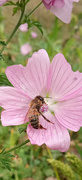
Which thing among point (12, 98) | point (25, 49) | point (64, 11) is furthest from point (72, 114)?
point (25, 49)

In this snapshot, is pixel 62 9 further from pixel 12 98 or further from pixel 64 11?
pixel 12 98

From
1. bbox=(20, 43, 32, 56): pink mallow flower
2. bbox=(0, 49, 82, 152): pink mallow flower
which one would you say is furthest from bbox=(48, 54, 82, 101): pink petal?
bbox=(20, 43, 32, 56): pink mallow flower

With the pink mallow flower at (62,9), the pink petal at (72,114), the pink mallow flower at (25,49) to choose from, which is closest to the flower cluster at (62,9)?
the pink mallow flower at (62,9)

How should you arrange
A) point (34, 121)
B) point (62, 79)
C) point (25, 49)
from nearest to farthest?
point (34, 121) < point (62, 79) < point (25, 49)

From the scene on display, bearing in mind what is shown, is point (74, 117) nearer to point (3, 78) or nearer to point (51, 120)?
point (51, 120)

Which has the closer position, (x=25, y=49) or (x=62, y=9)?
(x=62, y=9)

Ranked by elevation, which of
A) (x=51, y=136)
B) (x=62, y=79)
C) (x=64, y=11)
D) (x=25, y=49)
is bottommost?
(x=25, y=49)

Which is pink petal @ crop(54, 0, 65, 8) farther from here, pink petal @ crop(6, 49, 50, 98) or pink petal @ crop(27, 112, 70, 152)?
pink petal @ crop(27, 112, 70, 152)
